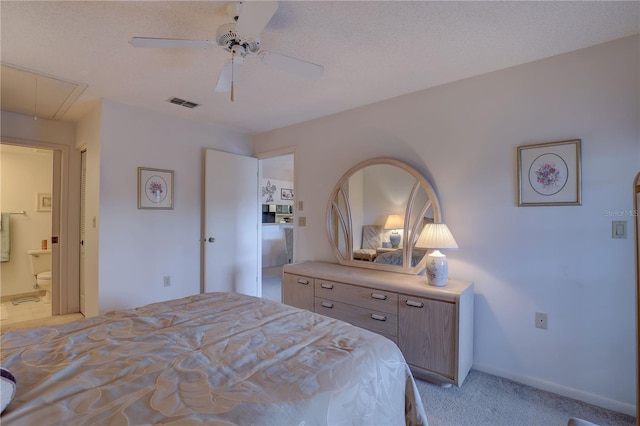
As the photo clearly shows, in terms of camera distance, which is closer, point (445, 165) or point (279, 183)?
point (445, 165)

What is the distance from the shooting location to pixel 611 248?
1899mm

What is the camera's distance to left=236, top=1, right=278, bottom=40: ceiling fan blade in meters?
1.33

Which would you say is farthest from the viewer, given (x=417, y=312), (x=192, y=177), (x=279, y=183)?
(x=279, y=183)

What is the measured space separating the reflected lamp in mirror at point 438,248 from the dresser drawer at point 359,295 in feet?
1.05

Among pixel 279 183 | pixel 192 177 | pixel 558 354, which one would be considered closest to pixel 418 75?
pixel 558 354

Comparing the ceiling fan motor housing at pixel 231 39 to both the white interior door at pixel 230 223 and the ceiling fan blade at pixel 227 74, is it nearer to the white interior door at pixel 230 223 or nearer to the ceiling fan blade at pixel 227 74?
the ceiling fan blade at pixel 227 74

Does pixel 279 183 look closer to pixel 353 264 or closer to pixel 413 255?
pixel 353 264

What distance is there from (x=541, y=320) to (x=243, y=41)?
8.76 feet

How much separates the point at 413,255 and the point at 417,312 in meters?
0.58

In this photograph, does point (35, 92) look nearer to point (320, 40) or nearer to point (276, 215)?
point (320, 40)

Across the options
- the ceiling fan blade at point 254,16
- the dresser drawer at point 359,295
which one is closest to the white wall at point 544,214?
the dresser drawer at point 359,295

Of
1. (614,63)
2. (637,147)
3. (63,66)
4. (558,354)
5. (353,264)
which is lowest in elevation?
(558,354)

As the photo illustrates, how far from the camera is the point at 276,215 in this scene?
22.4 ft

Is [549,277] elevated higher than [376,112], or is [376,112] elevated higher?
[376,112]
